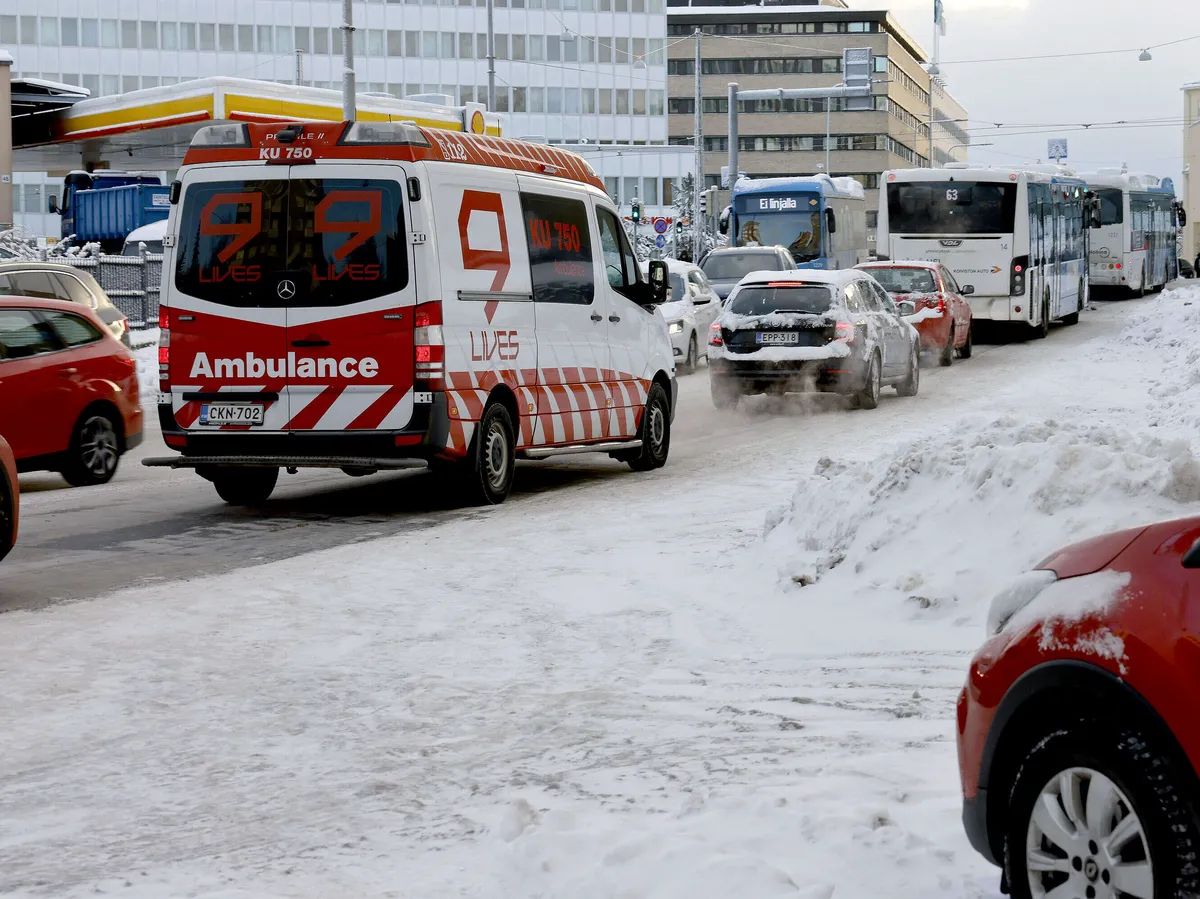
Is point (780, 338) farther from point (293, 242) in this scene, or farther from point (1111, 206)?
point (1111, 206)

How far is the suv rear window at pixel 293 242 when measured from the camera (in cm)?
1151

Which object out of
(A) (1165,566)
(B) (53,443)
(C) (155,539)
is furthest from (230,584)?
(A) (1165,566)

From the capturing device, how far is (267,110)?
47969mm

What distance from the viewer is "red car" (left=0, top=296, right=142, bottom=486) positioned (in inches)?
533

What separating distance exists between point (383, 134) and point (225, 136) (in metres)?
1.15

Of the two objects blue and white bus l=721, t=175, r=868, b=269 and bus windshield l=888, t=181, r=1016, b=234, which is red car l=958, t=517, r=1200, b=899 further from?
blue and white bus l=721, t=175, r=868, b=269

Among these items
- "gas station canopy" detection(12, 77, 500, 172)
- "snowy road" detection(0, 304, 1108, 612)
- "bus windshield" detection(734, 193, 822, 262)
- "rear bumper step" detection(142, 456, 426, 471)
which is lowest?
"snowy road" detection(0, 304, 1108, 612)

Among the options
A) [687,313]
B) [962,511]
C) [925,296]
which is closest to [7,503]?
[962,511]

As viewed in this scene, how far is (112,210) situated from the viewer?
45.1m

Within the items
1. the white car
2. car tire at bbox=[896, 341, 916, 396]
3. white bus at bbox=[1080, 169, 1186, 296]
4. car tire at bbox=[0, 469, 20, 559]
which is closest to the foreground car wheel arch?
car tire at bbox=[0, 469, 20, 559]

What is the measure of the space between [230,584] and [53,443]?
212 inches

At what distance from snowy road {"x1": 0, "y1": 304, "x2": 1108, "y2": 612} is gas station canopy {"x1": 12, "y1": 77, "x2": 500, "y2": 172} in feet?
90.8

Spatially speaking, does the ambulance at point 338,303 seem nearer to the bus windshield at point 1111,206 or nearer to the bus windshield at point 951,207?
the bus windshield at point 951,207

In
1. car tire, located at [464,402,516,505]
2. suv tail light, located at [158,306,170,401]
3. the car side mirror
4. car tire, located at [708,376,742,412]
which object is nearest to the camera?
suv tail light, located at [158,306,170,401]
